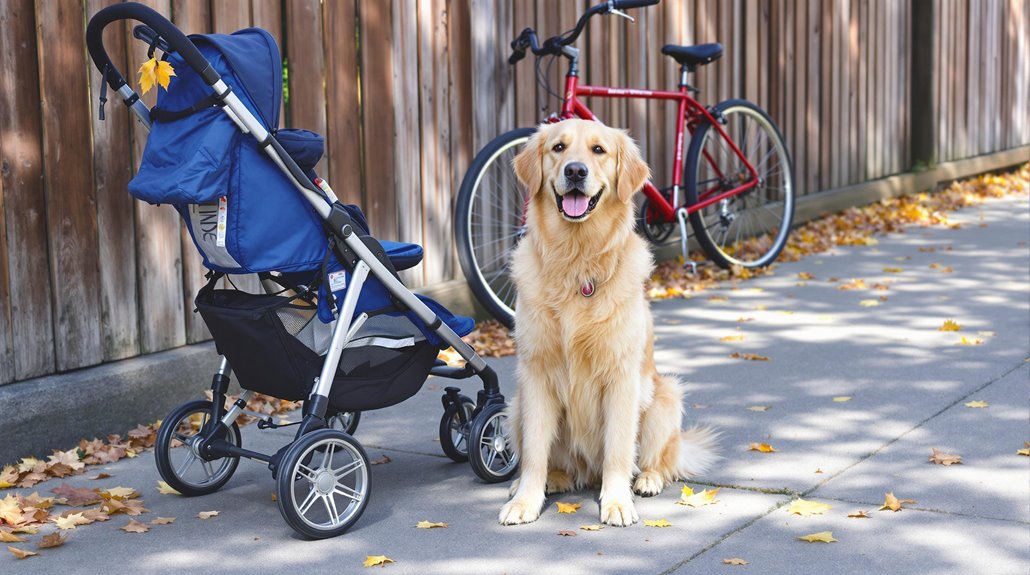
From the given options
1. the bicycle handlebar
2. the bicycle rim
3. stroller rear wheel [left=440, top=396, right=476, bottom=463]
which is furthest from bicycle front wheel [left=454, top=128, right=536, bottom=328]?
stroller rear wheel [left=440, top=396, right=476, bottom=463]

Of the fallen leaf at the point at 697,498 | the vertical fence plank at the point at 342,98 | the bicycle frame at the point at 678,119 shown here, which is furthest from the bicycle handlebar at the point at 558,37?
the fallen leaf at the point at 697,498

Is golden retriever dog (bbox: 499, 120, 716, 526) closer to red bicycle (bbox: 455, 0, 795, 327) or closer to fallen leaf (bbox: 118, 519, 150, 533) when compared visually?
fallen leaf (bbox: 118, 519, 150, 533)

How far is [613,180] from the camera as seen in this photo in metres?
4.36

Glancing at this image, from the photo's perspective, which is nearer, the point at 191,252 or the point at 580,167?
the point at 580,167

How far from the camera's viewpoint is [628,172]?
436 centimetres

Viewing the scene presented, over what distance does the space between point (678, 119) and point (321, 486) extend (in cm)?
474

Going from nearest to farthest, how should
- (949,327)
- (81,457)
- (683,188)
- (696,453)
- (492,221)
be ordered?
1. (696,453)
2. (81,457)
3. (949,327)
4. (492,221)
5. (683,188)

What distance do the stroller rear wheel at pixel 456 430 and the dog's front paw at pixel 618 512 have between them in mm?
707

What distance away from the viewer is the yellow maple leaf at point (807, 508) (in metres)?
4.12

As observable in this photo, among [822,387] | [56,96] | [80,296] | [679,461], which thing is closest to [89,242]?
[80,296]

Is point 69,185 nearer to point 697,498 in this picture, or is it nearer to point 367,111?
point 367,111

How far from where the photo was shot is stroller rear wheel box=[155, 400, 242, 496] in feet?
14.3

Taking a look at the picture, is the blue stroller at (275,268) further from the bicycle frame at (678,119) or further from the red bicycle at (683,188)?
the bicycle frame at (678,119)

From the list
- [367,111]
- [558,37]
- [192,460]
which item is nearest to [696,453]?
[192,460]
